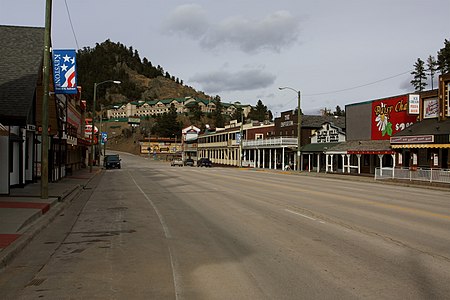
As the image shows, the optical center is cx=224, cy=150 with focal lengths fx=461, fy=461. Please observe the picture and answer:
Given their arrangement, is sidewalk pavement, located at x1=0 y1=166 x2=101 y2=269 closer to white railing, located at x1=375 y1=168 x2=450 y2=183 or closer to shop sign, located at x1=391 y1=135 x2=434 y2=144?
white railing, located at x1=375 y1=168 x2=450 y2=183

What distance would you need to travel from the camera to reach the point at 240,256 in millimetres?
8234

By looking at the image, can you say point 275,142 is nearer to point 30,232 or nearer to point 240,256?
point 30,232

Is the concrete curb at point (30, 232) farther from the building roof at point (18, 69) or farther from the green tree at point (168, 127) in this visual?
the green tree at point (168, 127)

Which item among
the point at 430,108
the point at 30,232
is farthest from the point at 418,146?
the point at 30,232

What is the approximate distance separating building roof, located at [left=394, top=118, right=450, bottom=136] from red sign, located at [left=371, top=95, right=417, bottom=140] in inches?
84.2

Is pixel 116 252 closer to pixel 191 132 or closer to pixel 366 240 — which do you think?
pixel 366 240

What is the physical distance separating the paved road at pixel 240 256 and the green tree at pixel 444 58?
76598mm

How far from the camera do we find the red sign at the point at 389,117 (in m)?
39.1

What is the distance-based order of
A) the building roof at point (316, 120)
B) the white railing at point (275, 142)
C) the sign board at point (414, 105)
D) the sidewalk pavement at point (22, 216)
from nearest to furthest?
1. the sidewalk pavement at point (22, 216)
2. the sign board at point (414, 105)
3. the building roof at point (316, 120)
4. the white railing at point (275, 142)

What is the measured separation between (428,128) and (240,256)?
97.5 ft

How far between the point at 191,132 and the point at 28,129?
99758mm

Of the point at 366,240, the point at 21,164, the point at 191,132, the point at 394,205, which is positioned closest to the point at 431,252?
the point at 366,240

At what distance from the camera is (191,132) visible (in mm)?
122688

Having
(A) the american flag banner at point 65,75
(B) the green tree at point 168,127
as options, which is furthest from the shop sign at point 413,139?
(B) the green tree at point 168,127
